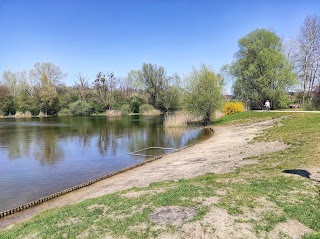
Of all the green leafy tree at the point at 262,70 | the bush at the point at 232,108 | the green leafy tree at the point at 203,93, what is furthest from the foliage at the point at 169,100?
the green leafy tree at the point at 203,93

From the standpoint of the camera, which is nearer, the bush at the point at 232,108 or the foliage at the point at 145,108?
the bush at the point at 232,108

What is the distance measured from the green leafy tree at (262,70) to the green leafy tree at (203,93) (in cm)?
1063

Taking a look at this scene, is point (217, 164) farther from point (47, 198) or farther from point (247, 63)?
point (247, 63)

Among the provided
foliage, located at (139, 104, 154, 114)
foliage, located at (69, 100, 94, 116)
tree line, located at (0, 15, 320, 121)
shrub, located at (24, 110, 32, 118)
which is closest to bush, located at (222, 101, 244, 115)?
tree line, located at (0, 15, 320, 121)

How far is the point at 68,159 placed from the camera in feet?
66.6

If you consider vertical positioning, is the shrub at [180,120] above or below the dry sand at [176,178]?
above

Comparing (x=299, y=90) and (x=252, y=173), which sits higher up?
(x=299, y=90)

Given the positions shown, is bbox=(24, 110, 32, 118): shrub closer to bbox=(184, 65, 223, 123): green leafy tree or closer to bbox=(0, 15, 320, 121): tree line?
bbox=(0, 15, 320, 121): tree line

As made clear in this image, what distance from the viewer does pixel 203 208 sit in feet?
24.7

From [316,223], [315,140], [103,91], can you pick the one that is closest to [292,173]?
[316,223]

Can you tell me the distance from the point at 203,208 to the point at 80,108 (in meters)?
76.3

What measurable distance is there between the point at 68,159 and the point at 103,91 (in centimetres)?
7259

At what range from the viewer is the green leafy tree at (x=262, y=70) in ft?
153

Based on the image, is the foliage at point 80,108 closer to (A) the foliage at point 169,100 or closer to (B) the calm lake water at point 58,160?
(A) the foliage at point 169,100
